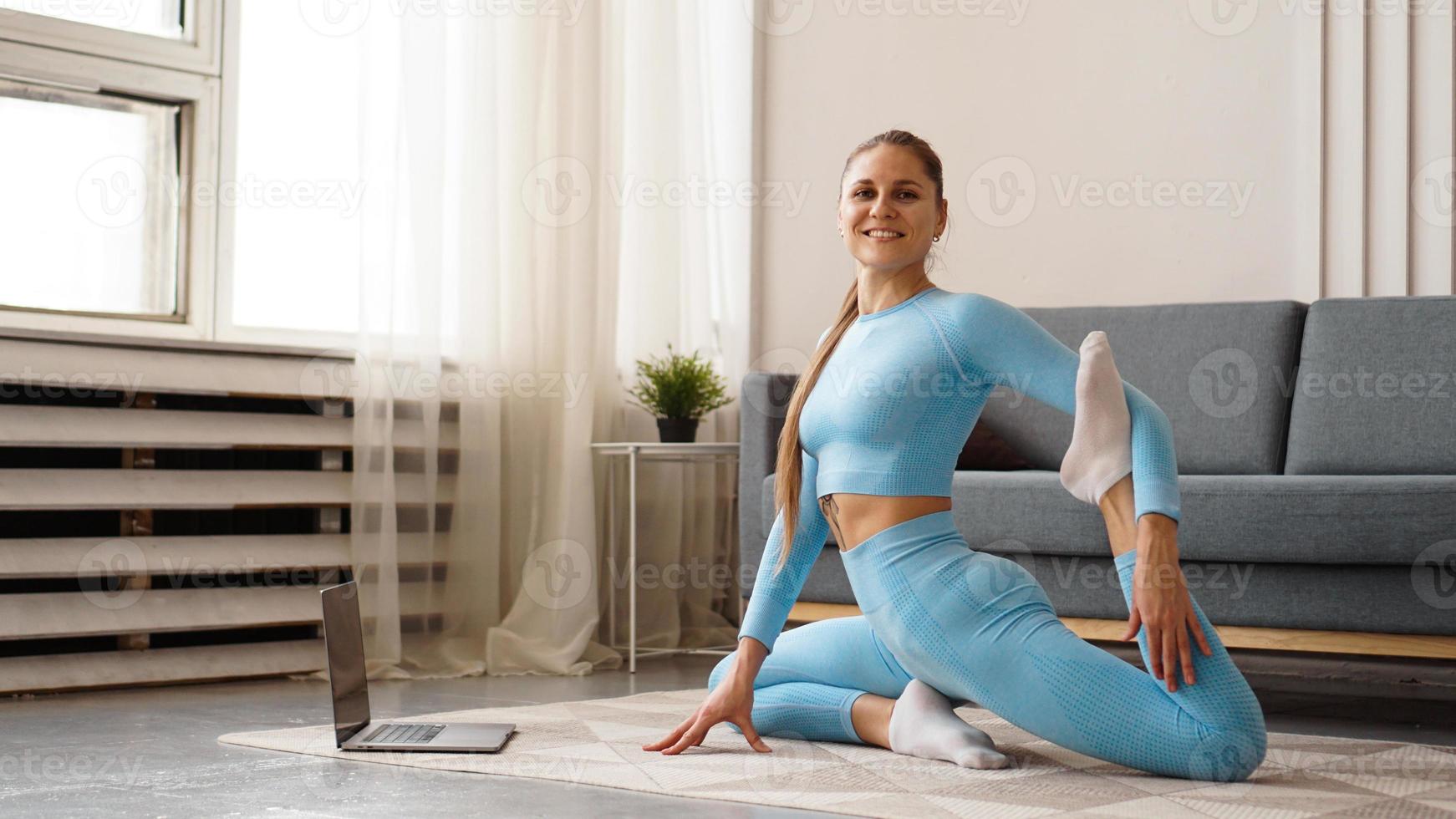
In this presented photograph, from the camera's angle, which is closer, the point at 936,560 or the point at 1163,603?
the point at 1163,603

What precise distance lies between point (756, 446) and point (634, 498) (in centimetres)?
40

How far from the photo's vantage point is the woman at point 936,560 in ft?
5.71

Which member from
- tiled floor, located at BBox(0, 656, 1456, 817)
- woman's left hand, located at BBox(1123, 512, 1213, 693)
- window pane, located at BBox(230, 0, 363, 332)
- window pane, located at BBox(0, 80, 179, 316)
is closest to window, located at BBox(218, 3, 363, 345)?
window pane, located at BBox(230, 0, 363, 332)

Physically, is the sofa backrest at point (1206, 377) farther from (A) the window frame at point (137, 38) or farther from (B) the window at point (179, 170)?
(A) the window frame at point (137, 38)

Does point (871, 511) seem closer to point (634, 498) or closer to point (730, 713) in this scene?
point (730, 713)


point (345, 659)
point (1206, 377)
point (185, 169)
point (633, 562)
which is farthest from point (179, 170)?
point (1206, 377)

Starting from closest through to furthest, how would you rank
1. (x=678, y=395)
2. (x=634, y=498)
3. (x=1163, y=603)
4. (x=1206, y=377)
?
(x=1163, y=603) → (x=1206, y=377) → (x=634, y=498) → (x=678, y=395)

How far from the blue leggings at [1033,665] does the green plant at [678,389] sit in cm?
173

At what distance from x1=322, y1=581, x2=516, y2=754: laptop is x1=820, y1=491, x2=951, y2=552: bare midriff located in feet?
1.91

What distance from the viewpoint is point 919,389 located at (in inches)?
74.1

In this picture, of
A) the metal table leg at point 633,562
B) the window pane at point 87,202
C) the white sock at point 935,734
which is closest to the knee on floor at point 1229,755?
the white sock at point 935,734

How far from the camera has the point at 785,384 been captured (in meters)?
3.26

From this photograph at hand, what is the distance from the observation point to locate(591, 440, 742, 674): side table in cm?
346

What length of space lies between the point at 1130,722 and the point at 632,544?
1.87 metres
